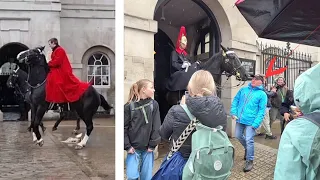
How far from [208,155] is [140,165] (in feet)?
2.26

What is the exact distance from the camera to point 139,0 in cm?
217

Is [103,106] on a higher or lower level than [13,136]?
higher

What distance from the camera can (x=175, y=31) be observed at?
2.79 meters

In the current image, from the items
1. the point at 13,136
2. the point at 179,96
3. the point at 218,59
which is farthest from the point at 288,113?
the point at 13,136

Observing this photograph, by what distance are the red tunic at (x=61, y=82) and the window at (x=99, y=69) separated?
12cm

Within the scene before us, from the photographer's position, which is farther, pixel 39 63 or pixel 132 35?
pixel 39 63

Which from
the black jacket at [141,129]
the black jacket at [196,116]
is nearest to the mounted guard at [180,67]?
the black jacket at [141,129]

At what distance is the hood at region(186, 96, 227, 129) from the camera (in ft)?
5.91

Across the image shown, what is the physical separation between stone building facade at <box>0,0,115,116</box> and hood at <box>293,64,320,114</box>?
44.6 inches

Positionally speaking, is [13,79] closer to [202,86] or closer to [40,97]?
[40,97]

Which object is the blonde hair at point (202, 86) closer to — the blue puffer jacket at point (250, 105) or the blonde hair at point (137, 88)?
the blonde hair at point (137, 88)

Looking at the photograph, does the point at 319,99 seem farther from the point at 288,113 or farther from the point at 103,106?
the point at 288,113

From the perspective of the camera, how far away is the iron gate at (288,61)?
8.68 ft

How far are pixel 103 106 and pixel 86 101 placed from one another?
23 cm
